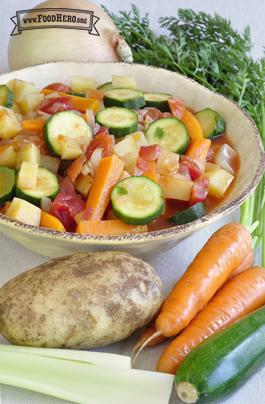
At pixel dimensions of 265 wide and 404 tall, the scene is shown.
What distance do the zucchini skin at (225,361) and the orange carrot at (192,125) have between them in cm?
119

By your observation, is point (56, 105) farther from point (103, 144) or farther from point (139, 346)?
point (139, 346)

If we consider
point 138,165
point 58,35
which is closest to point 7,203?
point 138,165

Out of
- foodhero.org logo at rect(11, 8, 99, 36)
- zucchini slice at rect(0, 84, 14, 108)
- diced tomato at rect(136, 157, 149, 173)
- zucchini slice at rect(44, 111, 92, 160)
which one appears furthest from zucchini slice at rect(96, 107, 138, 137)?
foodhero.org logo at rect(11, 8, 99, 36)

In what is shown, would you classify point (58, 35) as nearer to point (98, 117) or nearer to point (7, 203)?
point (98, 117)

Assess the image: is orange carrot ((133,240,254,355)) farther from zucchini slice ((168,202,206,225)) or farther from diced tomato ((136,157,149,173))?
diced tomato ((136,157,149,173))

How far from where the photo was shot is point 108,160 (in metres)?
2.84

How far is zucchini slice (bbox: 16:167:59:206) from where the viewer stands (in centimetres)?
277

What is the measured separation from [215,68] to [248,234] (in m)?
1.33

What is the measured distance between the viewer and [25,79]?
11.9 ft

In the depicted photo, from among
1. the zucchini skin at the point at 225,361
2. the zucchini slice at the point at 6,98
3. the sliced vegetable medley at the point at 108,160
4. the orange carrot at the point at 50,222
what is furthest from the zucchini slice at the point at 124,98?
the zucchini skin at the point at 225,361

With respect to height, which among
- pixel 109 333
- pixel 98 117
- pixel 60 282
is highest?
pixel 98 117

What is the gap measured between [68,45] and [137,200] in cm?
153

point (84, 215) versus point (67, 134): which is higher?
point (67, 134)

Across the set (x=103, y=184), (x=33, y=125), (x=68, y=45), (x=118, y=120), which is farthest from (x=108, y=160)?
(x=68, y=45)
